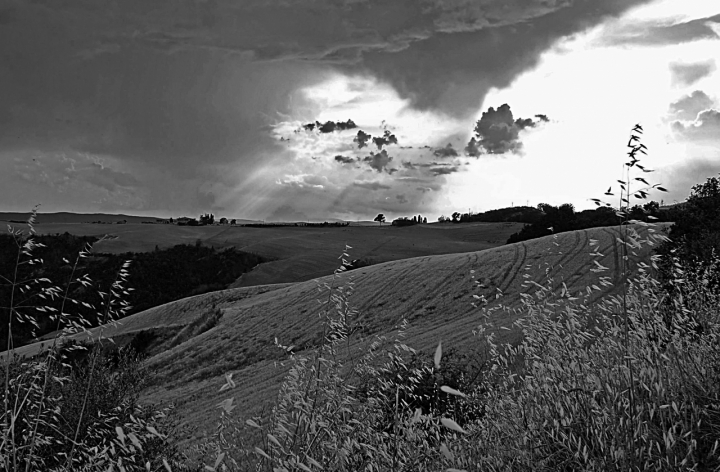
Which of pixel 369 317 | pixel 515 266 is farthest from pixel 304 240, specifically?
pixel 369 317

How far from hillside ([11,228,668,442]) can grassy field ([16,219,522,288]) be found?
80.4ft

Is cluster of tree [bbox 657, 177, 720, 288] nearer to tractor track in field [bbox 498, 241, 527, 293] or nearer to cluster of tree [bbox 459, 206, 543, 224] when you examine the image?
tractor track in field [bbox 498, 241, 527, 293]

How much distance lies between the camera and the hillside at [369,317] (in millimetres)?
18984

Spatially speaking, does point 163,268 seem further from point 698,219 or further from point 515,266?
point 698,219

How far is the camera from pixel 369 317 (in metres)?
25.5

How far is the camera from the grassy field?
61.0 metres

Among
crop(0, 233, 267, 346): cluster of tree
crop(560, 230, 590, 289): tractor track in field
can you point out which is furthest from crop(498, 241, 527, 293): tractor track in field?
crop(0, 233, 267, 346): cluster of tree

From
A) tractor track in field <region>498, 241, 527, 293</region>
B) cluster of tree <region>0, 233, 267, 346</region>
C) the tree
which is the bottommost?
cluster of tree <region>0, 233, 267, 346</region>

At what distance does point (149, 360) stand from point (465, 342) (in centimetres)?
1668

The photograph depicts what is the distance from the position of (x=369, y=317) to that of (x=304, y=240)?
52096mm

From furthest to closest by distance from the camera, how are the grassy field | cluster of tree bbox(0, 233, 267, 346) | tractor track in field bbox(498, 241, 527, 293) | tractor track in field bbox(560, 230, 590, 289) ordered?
the grassy field → cluster of tree bbox(0, 233, 267, 346) → tractor track in field bbox(498, 241, 527, 293) → tractor track in field bbox(560, 230, 590, 289)

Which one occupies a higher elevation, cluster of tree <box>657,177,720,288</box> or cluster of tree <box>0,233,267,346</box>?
cluster of tree <box>657,177,720,288</box>

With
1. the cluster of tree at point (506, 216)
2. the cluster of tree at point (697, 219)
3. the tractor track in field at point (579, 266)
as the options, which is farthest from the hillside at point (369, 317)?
the cluster of tree at point (506, 216)

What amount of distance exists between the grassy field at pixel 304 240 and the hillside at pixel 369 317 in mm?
24513
